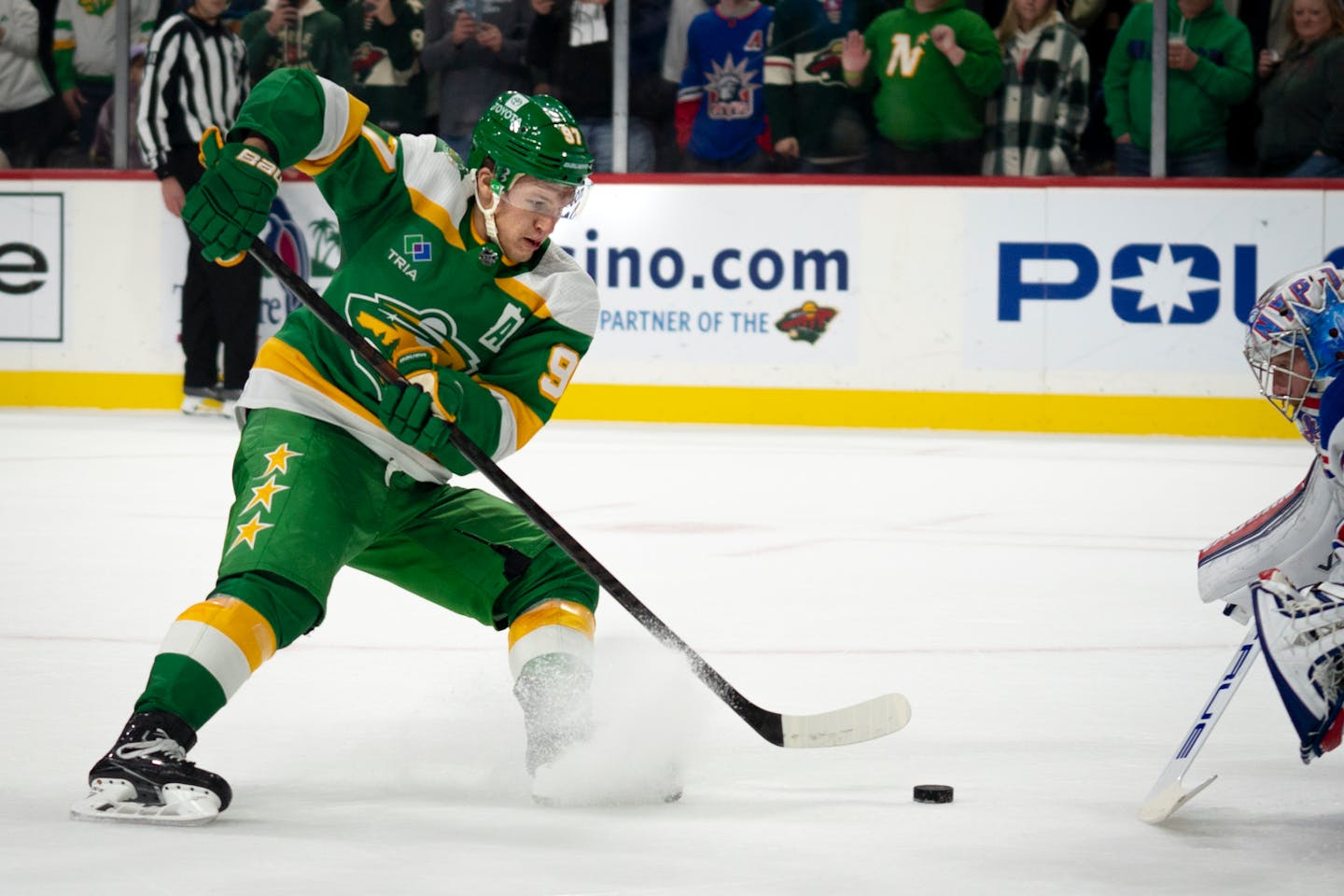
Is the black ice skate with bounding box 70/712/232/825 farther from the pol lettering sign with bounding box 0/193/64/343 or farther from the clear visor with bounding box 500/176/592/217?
the pol lettering sign with bounding box 0/193/64/343

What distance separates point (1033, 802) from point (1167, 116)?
5.91 metres

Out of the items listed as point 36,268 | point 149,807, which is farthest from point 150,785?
point 36,268

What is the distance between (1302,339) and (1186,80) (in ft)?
19.3

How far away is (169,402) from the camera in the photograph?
29.2 feet

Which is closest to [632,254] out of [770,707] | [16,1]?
[16,1]

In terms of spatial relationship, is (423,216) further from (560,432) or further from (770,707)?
(560,432)

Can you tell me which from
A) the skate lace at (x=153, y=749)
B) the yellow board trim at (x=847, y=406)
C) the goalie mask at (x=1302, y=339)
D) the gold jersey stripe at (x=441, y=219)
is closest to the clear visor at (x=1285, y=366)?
the goalie mask at (x=1302, y=339)

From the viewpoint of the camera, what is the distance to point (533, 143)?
2705 millimetres

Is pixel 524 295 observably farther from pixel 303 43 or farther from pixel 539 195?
pixel 303 43

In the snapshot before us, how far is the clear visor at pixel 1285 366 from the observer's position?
234 cm

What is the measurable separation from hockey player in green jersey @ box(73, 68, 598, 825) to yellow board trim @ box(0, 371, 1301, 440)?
5.42 meters

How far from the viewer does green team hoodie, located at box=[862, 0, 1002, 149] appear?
8.03 m

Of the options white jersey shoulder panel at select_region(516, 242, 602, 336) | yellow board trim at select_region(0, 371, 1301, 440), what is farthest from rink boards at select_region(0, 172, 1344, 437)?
white jersey shoulder panel at select_region(516, 242, 602, 336)

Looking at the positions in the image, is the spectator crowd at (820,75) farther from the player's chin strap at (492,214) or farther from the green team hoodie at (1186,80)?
the player's chin strap at (492,214)
